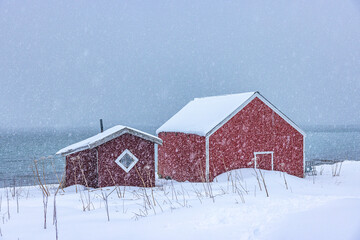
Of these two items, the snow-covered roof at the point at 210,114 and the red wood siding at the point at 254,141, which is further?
the snow-covered roof at the point at 210,114

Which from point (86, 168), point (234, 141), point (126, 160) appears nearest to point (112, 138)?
point (126, 160)

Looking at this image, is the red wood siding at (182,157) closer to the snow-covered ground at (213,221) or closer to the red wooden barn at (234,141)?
the red wooden barn at (234,141)

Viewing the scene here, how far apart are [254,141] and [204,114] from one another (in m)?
3.36

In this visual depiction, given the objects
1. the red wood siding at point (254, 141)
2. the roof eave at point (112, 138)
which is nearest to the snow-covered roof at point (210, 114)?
the red wood siding at point (254, 141)

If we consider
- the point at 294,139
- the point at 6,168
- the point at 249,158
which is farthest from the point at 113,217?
the point at 6,168

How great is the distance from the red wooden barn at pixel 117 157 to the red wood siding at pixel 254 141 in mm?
3552

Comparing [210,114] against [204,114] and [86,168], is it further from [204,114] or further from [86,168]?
[86,168]

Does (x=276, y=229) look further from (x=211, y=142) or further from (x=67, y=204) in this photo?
(x=211, y=142)

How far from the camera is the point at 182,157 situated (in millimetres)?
20844

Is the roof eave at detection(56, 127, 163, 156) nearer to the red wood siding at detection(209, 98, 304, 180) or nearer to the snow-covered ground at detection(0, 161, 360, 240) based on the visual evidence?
the red wood siding at detection(209, 98, 304, 180)

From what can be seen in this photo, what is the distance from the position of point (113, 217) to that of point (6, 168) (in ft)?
188

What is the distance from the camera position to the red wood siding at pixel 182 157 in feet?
62.7

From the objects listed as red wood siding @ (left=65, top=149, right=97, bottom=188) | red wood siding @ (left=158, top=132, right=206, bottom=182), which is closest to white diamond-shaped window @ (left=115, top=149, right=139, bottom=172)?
red wood siding @ (left=65, top=149, right=97, bottom=188)

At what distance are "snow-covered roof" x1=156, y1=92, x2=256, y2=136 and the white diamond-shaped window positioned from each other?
378 centimetres
